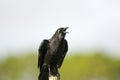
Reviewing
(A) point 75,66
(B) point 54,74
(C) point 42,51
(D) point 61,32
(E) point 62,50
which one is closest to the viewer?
(D) point 61,32

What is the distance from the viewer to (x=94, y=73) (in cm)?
4872

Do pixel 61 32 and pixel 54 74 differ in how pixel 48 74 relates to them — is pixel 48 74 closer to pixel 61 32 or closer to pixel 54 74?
pixel 54 74

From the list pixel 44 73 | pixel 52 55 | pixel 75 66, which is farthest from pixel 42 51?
pixel 75 66

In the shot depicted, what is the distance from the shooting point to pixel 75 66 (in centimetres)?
5369

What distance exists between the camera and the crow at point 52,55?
14.3 meters

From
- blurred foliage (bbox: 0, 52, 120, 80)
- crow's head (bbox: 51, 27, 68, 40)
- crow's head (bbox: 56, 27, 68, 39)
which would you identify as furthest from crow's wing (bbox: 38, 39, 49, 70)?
blurred foliage (bbox: 0, 52, 120, 80)

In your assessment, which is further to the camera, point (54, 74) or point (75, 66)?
point (75, 66)

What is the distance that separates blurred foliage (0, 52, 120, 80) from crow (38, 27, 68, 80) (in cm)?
3394

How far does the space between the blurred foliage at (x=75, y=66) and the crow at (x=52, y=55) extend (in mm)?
33935

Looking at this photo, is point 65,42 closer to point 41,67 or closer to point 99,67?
point 41,67

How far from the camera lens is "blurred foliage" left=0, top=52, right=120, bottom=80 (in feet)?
165

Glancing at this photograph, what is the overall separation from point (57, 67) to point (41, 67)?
1.15ft

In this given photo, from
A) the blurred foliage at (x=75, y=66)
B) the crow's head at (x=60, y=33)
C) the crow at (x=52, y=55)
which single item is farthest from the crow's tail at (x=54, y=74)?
the blurred foliage at (x=75, y=66)

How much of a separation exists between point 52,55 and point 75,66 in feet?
129
